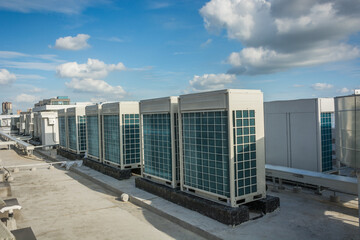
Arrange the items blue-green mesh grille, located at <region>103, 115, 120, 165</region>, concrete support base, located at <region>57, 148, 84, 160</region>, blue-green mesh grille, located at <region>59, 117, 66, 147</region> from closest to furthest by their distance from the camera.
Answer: blue-green mesh grille, located at <region>103, 115, 120, 165</region>
concrete support base, located at <region>57, 148, 84, 160</region>
blue-green mesh grille, located at <region>59, 117, 66, 147</region>

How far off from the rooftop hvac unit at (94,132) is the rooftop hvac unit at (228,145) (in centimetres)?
1330

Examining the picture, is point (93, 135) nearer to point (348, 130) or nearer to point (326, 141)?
Answer: point (326, 141)

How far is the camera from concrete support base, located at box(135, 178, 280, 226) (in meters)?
11.7

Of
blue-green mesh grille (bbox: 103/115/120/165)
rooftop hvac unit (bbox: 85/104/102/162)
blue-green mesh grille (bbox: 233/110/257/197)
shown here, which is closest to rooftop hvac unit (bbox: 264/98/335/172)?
blue-green mesh grille (bbox: 233/110/257/197)

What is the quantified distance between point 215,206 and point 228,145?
2.67 m

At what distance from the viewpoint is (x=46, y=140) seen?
4169cm

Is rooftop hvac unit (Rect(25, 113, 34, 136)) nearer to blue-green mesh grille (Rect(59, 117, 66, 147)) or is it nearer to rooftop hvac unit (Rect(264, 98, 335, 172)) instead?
blue-green mesh grille (Rect(59, 117, 66, 147))

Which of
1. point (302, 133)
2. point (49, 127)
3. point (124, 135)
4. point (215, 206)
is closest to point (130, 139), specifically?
point (124, 135)

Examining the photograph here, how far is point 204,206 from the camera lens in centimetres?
1294

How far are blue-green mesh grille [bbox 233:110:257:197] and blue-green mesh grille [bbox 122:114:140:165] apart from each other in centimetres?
1125

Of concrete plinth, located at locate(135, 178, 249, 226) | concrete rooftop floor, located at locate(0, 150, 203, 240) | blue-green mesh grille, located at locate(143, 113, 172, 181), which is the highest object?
blue-green mesh grille, located at locate(143, 113, 172, 181)

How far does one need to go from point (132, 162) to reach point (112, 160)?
2.13 metres

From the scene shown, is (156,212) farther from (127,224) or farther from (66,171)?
(66,171)

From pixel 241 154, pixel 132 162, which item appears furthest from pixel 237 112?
pixel 132 162
